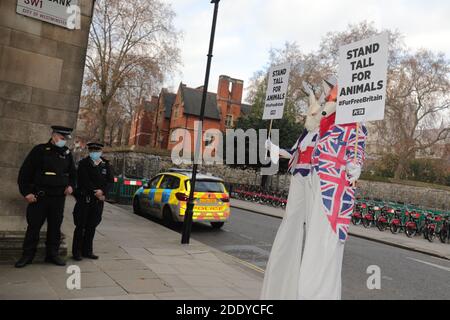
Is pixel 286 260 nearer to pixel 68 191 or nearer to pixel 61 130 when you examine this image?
pixel 68 191

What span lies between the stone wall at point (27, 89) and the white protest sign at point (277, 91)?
9.78ft

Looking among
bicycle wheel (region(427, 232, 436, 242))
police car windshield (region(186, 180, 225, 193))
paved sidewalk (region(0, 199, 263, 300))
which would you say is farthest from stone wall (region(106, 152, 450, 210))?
paved sidewalk (region(0, 199, 263, 300))

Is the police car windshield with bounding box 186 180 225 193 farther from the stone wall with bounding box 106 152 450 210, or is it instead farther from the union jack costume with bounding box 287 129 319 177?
the stone wall with bounding box 106 152 450 210

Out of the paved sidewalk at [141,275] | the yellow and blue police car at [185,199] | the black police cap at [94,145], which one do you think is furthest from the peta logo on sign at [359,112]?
the yellow and blue police car at [185,199]

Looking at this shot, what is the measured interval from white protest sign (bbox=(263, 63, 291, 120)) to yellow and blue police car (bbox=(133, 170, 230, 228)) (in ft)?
18.9

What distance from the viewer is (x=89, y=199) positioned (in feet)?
20.9

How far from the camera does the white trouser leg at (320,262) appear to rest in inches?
147

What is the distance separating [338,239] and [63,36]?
16.3ft

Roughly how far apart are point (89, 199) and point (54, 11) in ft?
9.43

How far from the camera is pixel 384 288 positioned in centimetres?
724

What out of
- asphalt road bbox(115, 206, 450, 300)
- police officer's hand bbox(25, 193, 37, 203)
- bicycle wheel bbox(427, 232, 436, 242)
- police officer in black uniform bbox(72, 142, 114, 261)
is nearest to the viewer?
police officer's hand bbox(25, 193, 37, 203)

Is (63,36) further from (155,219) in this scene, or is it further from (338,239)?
(155,219)

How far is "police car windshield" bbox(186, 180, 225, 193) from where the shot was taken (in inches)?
460

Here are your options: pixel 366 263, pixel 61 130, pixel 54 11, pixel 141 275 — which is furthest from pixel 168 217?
pixel 54 11
